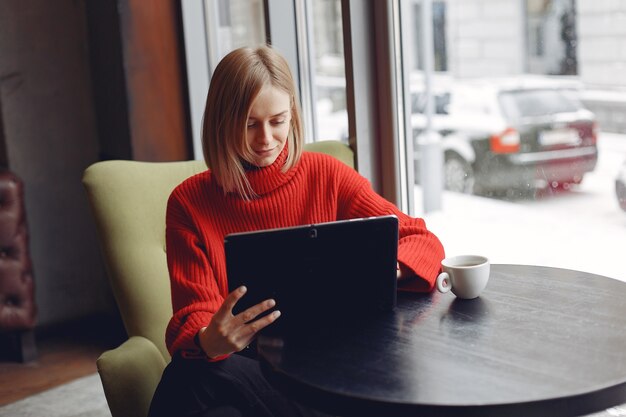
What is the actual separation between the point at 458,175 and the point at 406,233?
534 millimetres

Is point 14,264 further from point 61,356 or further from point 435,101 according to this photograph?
point 435,101

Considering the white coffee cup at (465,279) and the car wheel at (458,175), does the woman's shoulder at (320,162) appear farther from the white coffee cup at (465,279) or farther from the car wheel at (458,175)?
the car wheel at (458,175)

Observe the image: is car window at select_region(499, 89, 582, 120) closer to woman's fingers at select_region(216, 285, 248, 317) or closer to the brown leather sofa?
woman's fingers at select_region(216, 285, 248, 317)

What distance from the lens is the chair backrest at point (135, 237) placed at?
1.84 meters

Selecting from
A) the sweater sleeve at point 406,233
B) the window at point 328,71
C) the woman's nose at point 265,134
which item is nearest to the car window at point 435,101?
the window at point 328,71

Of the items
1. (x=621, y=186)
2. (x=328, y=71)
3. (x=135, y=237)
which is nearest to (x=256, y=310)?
(x=135, y=237)

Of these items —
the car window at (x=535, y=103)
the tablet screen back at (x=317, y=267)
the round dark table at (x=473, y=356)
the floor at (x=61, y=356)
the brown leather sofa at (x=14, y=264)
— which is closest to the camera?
the round dark table at (x=473, y=356)

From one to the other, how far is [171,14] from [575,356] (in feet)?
7.45

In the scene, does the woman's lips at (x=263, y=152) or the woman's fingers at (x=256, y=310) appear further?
the woman's lips at (x=263, y=152)

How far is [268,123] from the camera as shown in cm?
154

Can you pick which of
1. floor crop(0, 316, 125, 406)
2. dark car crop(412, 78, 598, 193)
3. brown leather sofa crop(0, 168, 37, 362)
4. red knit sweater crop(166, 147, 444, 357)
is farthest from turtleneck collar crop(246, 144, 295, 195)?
brown leather sofa crop(0, 168, 37, 362)

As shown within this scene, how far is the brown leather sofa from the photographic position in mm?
3123

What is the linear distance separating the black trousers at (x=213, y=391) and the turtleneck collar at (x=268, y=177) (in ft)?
1.18

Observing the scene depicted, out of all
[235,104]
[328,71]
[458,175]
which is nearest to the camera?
[235,104]
